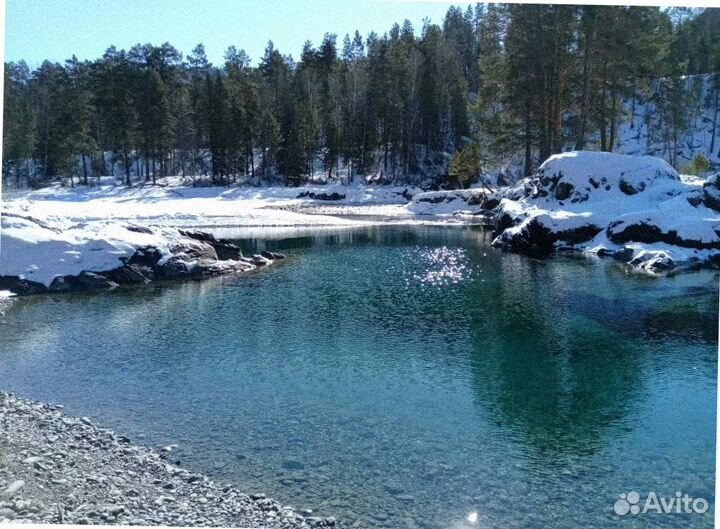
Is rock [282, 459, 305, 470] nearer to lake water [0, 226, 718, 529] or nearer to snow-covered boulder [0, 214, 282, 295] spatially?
lake water [0, 226, 718, 529]

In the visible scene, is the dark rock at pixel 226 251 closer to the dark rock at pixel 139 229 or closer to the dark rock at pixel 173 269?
the dark rock at pixel 173 269

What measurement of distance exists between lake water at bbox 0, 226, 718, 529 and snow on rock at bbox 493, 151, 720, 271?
4.71 meters

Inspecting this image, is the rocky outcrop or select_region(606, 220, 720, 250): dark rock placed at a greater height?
select_region(606, 220, 720, 250): dark rock

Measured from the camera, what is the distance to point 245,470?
1030 cm

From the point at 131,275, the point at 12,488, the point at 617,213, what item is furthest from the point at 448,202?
the point at 12,488

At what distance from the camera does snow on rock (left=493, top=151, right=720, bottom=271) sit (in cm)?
3105

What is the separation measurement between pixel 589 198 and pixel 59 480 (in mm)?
36060

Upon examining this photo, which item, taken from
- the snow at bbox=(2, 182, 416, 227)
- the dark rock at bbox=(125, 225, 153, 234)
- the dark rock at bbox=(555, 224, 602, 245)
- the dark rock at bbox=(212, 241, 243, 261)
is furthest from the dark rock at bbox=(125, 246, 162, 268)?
the dark rock at bbox=(555, 224, 602, 245)

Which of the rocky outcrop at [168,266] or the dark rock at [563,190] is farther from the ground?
the dark rock at [563,190]

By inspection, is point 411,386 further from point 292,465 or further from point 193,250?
point 193,250

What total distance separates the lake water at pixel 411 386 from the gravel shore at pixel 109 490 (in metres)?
0.50

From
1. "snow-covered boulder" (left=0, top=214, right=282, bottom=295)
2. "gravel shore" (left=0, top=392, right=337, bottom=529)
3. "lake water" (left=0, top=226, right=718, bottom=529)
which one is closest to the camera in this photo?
"gravel shore" (left=0, top=392, right=337, bottom=529)

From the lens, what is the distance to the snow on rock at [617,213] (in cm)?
3105

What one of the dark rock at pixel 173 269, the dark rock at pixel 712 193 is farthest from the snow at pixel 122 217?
the dark rock at pixel 712 193
